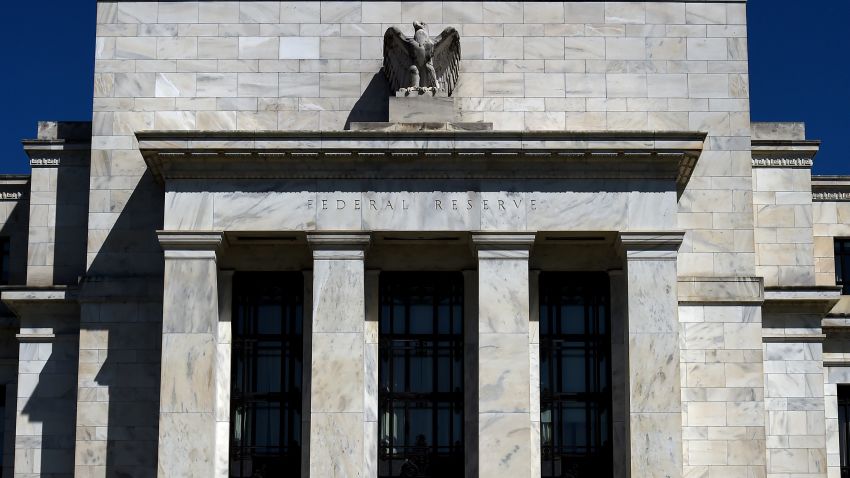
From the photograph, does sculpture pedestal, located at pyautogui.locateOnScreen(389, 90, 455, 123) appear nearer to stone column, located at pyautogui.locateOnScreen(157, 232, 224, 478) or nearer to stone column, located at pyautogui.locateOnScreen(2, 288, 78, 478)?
stone column, located at pyautogui.locateOnScreen(157, 232, 224, 478)

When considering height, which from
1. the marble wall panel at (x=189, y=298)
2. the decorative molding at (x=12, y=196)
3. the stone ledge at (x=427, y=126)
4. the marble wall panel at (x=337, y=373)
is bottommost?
the marble wall panel at (x=337, y=373)

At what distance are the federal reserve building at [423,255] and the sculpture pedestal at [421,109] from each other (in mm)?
85

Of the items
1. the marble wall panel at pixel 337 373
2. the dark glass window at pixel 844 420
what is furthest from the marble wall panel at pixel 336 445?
the dark glass window at pixel 844 420

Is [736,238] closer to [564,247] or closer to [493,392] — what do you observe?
[564,247]

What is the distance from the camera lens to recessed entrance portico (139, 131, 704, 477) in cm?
4144

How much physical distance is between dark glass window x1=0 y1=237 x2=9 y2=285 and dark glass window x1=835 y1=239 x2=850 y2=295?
2449 cm

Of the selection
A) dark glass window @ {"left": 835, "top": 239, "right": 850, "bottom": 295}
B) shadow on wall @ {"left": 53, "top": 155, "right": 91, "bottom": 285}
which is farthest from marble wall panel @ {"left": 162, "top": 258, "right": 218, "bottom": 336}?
dark glass window @ {"left": 835, "top": 239, "right": 850, "bottom": 295}

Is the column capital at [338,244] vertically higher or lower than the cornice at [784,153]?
lower

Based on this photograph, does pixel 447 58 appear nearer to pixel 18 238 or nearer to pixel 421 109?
pixel 421 109

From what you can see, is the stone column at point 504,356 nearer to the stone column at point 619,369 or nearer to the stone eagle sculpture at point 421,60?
the stone column at point 619,369

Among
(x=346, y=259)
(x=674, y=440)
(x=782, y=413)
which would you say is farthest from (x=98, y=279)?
(x=782, y=413)

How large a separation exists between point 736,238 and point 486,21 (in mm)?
9192

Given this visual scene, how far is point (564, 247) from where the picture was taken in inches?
1726

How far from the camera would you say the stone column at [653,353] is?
40.8 metres
